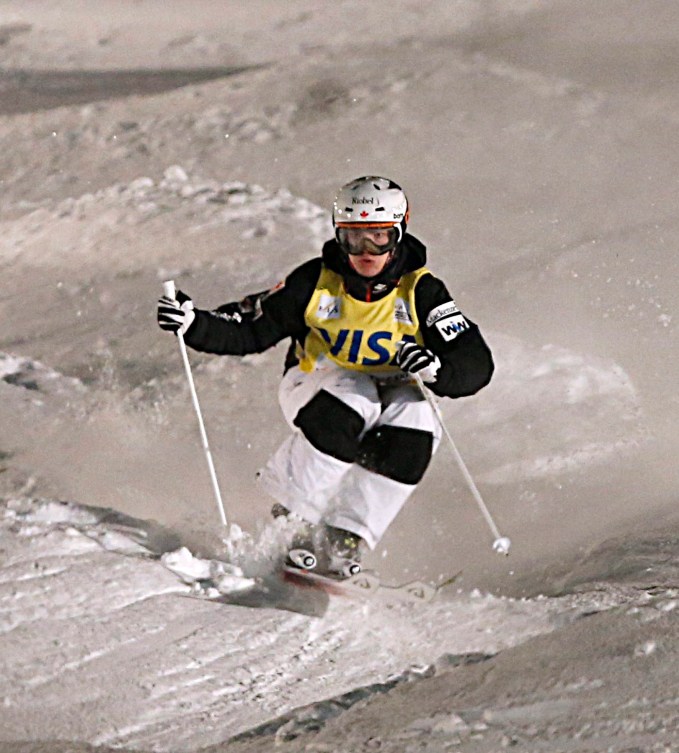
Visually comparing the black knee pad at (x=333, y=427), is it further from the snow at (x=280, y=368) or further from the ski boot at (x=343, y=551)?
the snow at (x=280, y=368)

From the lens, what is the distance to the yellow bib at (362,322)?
437cm

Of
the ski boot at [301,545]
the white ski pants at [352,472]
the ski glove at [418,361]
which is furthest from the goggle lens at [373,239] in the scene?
the ski boot at [301,545]

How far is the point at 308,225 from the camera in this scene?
8500 mm

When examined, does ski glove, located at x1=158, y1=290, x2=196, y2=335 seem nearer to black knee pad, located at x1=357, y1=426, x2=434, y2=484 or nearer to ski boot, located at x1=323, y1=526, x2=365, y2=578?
black knee pad, located at x1=357, y1=426, x2=434, y2=484

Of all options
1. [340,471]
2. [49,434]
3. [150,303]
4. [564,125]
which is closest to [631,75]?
[564,125]

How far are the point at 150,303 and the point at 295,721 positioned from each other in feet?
15.7

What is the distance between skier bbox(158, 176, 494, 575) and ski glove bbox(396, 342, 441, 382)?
0.01 m

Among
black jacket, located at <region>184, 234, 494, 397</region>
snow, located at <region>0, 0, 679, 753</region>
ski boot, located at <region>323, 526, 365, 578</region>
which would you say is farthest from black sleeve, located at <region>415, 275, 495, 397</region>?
snow, located at <region>0, 0, 679, 753</region>

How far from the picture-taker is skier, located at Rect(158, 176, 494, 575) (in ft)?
14.0

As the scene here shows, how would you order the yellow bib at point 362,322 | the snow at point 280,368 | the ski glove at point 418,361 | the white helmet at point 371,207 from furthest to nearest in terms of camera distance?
1. the yellow bib at point 362,322
2. the white helmet at point 371,207
3. the ski glove at point 418,361
4. the snow at point 280,368

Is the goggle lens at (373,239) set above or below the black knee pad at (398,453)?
above

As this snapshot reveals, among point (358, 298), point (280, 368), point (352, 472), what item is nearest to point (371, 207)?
point (358, 298)

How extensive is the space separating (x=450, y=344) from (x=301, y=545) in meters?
0.89

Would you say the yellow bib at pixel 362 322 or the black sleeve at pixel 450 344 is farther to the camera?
the yellow bib at pixel 362 322
